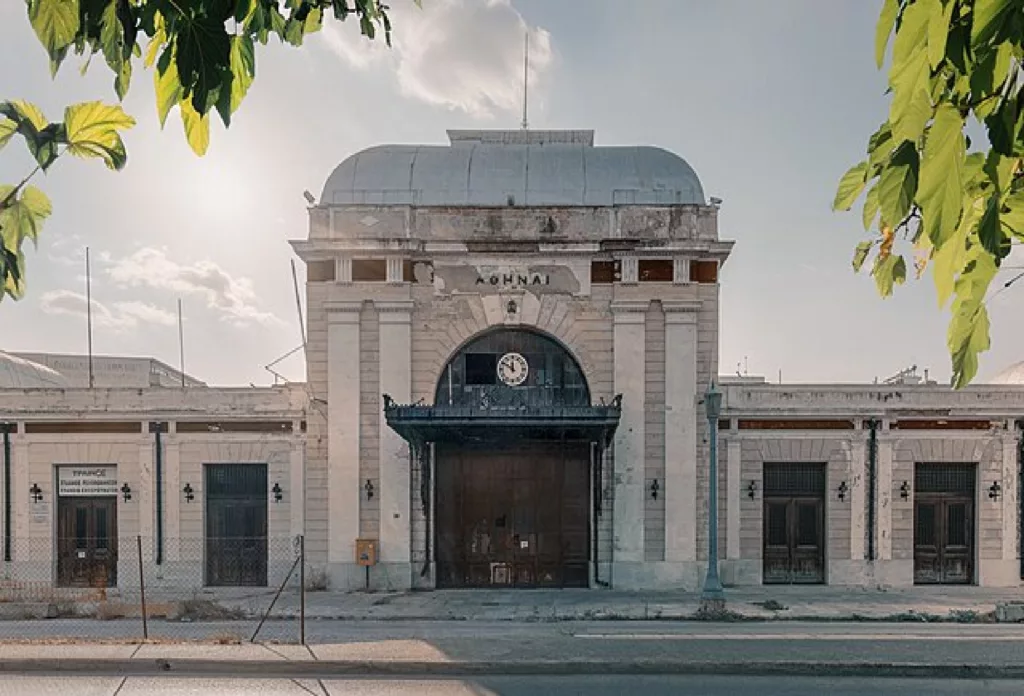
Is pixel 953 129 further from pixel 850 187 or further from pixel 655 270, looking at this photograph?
pixel 655 270

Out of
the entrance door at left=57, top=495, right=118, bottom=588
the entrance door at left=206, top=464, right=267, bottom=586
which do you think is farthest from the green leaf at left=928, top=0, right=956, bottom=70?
the entrance door at left=57, top=495, right=118, bottom=588

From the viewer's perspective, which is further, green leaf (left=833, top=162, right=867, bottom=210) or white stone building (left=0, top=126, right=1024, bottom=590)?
white stone building (left=0, top=126, right=1024, bottom=590)

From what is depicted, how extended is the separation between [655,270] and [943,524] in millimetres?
10939

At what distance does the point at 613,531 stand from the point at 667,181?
33.7 ft

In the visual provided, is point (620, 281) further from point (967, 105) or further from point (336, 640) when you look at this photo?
point (967, 105)

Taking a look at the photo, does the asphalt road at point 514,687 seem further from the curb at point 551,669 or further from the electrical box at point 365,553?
the electrical box at point 365,553

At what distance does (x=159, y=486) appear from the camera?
757 inches

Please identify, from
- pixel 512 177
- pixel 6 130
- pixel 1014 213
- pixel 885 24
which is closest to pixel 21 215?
pixel 6 130

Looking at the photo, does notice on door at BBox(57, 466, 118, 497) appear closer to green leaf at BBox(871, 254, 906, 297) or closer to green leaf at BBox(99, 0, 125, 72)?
green leaf at BBox(99, 0, 125, 72)

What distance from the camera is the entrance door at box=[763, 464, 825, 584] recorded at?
62.7 ft

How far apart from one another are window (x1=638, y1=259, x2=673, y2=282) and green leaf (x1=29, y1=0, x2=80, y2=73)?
17.7 meters

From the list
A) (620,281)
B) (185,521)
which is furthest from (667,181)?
(185,521)

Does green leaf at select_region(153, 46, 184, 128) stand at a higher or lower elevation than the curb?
higher

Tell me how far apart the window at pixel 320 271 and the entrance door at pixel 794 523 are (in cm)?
1365
